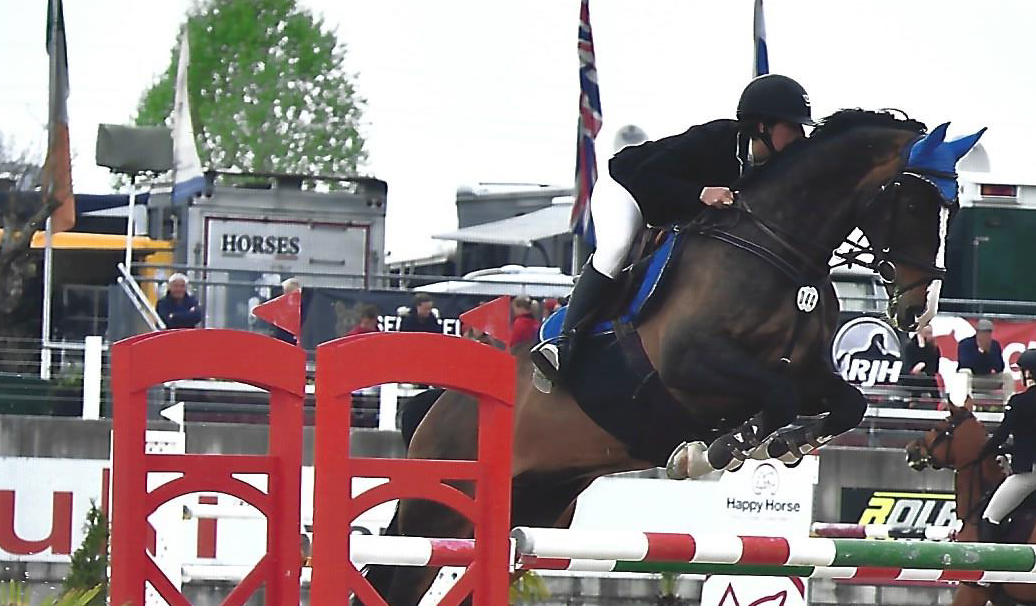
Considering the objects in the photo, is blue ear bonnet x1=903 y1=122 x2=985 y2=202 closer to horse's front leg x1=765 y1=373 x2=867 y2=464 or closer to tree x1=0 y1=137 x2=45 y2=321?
horse's front leg x1=765 y1=373 x2=867 y2=464

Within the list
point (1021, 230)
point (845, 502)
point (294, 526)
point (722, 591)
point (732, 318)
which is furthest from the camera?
point (1021, 230)

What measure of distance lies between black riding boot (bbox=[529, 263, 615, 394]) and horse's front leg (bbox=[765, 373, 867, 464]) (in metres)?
0.67

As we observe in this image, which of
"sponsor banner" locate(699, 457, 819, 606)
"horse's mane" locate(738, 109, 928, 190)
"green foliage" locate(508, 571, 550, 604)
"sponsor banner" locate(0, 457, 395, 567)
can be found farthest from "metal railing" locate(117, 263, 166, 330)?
"horse's mane" locate(738, 109, 928, 190)

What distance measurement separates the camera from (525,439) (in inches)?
198

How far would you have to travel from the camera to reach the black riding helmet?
481 cm

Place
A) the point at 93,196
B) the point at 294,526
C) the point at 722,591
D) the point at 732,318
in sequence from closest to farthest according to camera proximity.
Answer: the point at 294,526
the point at 732,318
the point at 722,591
the point at 93,196

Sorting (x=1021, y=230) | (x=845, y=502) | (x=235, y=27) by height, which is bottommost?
(x=845, y=502)

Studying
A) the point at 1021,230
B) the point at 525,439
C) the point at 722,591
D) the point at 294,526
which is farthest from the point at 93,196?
the point at 294,526

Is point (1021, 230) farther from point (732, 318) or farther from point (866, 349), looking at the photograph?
point (732, 318)

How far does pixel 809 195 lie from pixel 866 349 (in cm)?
577

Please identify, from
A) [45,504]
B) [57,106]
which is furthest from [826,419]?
[57,106]

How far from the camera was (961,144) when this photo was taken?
4.81 metres

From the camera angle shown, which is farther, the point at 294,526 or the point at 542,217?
the point at 542,217

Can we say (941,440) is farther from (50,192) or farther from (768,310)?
(50,192)
